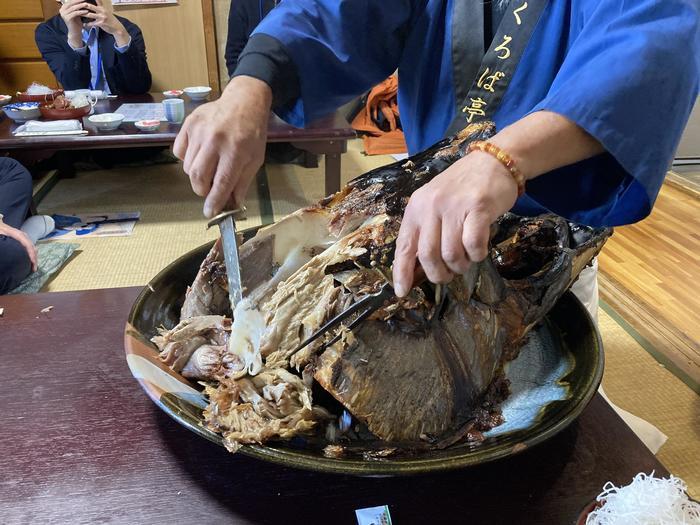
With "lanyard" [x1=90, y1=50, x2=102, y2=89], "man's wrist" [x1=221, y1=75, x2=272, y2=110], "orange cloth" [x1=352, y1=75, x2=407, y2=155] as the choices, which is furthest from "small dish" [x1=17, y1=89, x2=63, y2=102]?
"man's wrist" [x1=221, y1=75, x2=272, y2=110]

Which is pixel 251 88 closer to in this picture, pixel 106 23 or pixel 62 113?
pixel 62 113

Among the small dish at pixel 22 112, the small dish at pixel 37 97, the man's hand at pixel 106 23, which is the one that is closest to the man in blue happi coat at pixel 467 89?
the small dish at pixel 22 112

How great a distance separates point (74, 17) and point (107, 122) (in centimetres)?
104

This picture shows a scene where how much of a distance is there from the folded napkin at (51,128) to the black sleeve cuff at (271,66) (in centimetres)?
186

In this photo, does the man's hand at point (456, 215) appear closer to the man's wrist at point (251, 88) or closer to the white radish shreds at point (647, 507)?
the white radish shreds at point (647, 507)

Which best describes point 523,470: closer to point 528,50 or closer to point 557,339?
point 557,339

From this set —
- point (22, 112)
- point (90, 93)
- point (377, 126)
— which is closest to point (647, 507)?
point (22, 112)

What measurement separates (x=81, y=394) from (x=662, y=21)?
917mm

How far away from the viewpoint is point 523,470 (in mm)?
700

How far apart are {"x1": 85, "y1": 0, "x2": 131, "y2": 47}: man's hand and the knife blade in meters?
2.90

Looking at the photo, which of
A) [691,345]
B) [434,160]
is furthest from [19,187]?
[691,345]

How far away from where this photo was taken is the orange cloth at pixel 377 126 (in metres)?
3.72

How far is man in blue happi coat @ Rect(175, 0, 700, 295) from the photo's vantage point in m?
0.60

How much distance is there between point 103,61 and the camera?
331cm
